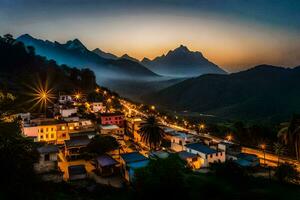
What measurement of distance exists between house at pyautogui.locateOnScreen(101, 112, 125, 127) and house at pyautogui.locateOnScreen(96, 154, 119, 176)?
2064cm

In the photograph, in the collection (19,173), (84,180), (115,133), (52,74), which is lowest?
(84,180)

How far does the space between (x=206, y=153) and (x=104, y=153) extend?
40.3 ft

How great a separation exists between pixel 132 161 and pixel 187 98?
6597 inches

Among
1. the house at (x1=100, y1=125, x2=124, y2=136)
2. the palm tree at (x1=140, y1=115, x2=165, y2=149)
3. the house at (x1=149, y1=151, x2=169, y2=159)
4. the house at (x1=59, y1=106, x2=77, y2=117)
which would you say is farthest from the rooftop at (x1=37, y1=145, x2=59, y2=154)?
the house at (x1=59, y1=106, x2=77, y2=117)

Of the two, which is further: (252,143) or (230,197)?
(252,143)

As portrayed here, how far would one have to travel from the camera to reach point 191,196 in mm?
5156

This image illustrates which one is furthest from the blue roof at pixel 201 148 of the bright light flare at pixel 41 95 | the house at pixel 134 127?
the bright light flare at pixel 41 95

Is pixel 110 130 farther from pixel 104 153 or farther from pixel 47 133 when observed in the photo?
pixel 104 153

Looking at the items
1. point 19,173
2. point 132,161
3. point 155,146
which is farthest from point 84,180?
point 19,173

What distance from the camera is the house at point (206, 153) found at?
33.6 metres

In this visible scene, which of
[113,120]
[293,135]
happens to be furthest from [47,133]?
[293,135]

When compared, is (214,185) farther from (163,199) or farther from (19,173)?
(19,173)

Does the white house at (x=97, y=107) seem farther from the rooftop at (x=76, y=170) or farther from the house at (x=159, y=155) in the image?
the rooftop at (x=76, y=170)

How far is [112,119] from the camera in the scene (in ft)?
173
